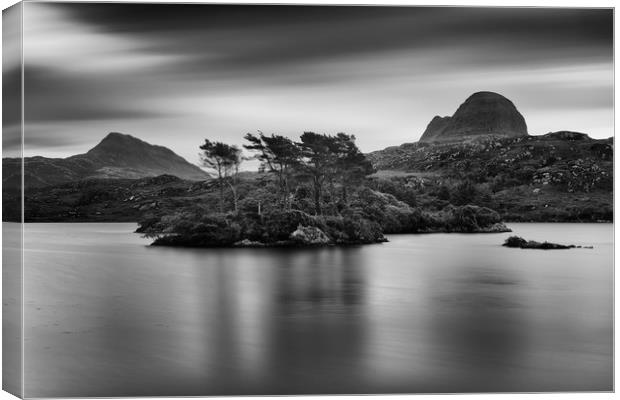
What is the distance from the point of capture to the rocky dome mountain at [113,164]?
11.2m

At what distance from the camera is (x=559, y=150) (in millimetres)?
13211

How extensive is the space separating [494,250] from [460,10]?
492 centimetres

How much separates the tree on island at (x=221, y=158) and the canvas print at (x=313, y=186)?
2.0 inches

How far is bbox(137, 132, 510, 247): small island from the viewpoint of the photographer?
504 inches

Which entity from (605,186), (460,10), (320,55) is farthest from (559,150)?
(320,55)

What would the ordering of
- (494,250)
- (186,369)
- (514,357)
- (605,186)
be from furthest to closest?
(494,250), (605,186), (514,357), (186,369)

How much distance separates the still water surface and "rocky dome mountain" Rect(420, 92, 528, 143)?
66.9 inches

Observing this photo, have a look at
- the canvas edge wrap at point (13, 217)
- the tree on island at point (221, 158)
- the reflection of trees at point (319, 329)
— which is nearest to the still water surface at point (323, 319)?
the reflection of trees at point (319, 329)

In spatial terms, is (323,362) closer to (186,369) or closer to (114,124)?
(186,369)

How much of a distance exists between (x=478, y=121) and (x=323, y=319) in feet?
12.6

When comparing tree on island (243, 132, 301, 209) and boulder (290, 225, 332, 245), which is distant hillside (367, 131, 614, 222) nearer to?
tree on island (243, 132, 301, 209)

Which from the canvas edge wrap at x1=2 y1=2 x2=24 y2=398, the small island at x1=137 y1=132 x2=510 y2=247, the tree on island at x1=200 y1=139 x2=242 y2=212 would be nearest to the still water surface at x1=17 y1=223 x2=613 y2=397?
the canvas edge wrap at x1=2 y1=2 x2=24 y2=398

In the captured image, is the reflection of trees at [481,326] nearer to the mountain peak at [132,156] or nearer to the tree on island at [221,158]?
the tree on island at [221,158]

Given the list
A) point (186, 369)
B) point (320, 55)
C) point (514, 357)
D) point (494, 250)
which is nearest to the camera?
point (186, 369)
